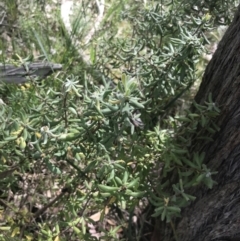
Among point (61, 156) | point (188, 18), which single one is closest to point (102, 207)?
point (61, 156)

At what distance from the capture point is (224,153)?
4.82ft

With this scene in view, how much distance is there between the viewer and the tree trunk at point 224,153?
4.66ft

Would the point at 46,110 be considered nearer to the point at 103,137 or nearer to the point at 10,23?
the point at 103,137

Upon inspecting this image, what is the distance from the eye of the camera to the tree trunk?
55.9 inches

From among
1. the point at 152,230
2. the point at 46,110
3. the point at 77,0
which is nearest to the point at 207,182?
the point at 46,110

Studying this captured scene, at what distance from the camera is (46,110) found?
1568 mm

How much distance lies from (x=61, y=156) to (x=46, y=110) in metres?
0.17

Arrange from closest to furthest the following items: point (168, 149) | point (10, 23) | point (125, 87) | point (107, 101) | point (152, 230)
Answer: point (125, 87) → point (107, 101) → point (168, 149) → point (152, 230) → point (10, 23)

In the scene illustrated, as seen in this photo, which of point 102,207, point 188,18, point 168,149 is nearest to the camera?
point 168,149

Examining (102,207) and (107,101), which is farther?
(102,207)

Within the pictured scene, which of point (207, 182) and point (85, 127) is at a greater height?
point (85, 127)

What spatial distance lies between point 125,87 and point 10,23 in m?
1.60

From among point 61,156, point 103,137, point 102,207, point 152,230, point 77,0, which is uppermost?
point 77,0

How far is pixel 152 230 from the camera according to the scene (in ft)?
6.62
